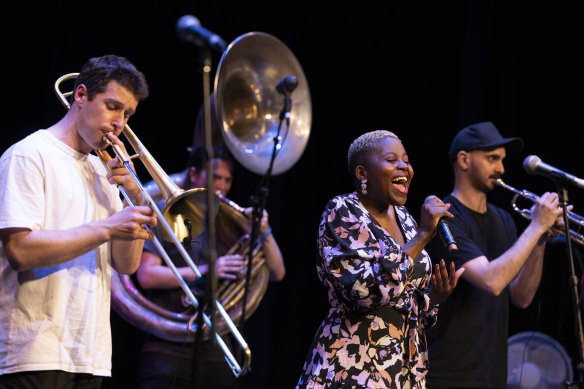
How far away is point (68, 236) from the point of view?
245 centimetres

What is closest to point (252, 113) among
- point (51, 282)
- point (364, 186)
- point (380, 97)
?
point (364, 186)

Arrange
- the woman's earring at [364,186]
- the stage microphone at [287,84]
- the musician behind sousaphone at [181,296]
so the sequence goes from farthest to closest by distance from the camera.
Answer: the musician behind sousaphone at [181,296] → the woman's earring at [364,186] → the stage microphone at [287,84]

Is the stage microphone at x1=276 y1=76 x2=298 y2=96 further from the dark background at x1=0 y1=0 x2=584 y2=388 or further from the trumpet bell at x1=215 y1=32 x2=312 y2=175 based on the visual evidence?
the dark background at x1=0 y1=0 x2=584 y2=388

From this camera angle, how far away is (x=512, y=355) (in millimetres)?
4461

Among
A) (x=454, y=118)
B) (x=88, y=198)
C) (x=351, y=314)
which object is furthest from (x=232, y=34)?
(x=351, y=314)

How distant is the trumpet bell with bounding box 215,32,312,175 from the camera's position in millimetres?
3287

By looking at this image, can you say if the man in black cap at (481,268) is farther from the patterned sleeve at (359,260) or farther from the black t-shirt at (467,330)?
the patterned sleeve at (359,260)

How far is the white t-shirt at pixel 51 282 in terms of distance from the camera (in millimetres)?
2434

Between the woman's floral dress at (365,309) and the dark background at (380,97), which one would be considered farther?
the dark background at (380,97)

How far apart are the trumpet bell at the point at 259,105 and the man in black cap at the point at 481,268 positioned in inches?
36.9

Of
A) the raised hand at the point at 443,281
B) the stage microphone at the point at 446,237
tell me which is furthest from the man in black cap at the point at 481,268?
the stage microphone at the point at 446,237

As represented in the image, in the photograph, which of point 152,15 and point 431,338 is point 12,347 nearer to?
point 431,338

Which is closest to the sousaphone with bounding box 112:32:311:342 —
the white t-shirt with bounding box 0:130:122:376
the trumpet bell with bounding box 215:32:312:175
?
the trumpet bell with bounding box 215:32:312:175

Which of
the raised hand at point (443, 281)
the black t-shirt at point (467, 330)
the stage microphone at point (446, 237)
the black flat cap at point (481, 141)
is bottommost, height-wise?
the black t-shirt at point (467, 330)
